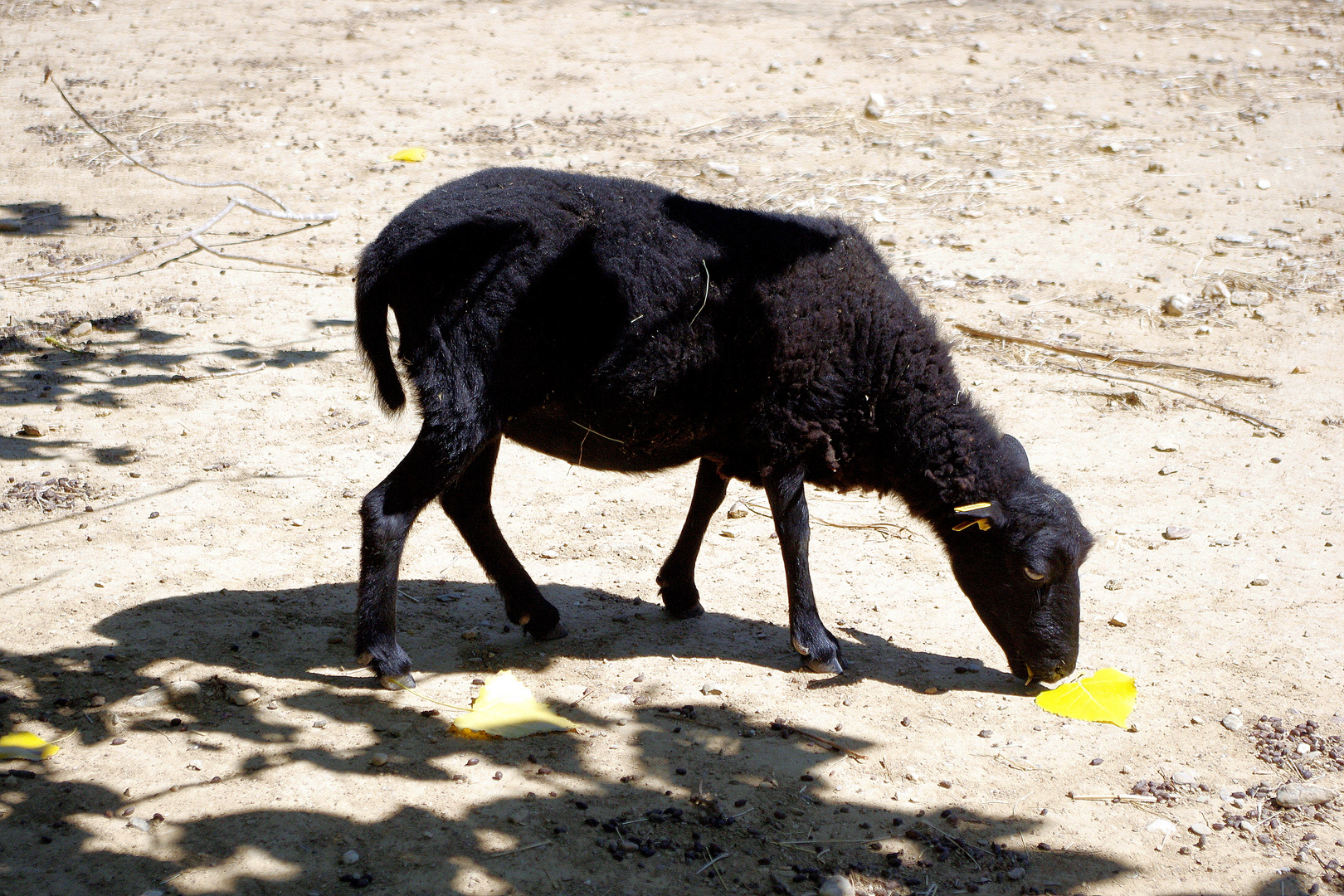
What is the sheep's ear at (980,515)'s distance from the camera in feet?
13.7

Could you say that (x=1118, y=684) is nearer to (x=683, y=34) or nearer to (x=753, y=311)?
(x=753, y=311)

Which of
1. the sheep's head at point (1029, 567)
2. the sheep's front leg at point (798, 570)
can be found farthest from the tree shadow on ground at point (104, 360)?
the sheep's head at point (1029, 567)

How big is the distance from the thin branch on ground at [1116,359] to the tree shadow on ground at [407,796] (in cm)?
362

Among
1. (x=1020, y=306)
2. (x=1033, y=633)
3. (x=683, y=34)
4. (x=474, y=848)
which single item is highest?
(x=683, y=34)

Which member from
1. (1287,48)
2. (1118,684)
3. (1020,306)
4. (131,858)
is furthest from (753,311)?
(1287,48)

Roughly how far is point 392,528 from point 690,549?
4.37 ft

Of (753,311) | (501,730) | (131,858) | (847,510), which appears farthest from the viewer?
(847,510)

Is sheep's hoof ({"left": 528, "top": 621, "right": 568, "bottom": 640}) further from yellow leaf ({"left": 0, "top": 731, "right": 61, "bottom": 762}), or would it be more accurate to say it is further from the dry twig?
yellow leaf ({"left": 0, "top": 731, "right": 61, "bottom": 762})

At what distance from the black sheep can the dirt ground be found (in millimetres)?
556

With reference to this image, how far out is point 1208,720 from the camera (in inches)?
162

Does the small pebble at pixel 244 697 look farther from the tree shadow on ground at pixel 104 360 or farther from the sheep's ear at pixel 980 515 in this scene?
the sheep's ear at pixel 980 515

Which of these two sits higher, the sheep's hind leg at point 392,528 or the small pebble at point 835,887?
the sheep's hind leg at point 392,528

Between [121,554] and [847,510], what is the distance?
349 centimetres

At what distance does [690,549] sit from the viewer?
4.78 meters
